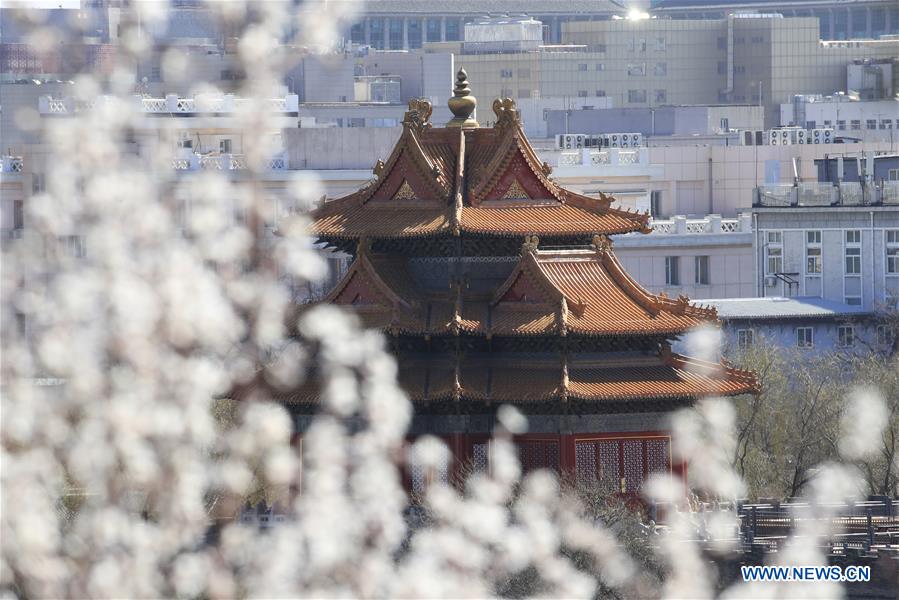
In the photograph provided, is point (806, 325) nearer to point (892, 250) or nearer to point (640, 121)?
point (892, 250)

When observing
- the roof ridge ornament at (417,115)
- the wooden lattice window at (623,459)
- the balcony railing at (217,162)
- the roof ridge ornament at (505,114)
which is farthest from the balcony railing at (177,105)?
the wooden lattice window at (623,459)

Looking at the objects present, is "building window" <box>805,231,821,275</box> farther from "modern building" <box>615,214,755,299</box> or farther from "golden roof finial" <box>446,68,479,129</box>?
"golden roof finial" <box>446,68,479,129</box>

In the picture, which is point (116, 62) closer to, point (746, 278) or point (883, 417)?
point (883, 417)

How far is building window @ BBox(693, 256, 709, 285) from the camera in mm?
109062

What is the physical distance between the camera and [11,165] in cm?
11738

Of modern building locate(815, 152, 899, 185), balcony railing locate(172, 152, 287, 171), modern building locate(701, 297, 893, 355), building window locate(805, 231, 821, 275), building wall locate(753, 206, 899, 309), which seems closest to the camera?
modern building locate(701, 297, 893, 355)

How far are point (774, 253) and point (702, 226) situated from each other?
27.5 feet

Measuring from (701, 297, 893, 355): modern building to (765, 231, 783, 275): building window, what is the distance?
7082 mm

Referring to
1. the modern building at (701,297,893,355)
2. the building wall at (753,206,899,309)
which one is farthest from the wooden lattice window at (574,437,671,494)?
the building wall at (753,206,899,309)

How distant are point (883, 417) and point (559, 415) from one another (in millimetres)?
16522

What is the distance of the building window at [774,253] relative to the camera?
103 m

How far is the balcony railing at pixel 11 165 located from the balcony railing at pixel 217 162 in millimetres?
7817

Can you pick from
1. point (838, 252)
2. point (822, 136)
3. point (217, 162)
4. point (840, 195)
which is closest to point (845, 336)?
point (838, 252)

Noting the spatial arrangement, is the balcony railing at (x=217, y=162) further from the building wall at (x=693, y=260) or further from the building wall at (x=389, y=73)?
the building wall at (x=389, y=73)
